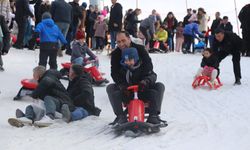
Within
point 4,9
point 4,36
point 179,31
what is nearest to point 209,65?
point 4,36

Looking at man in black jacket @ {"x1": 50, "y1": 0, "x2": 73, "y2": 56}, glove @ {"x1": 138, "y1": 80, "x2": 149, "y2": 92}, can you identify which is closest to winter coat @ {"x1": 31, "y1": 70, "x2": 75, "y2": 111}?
glove @ {"x1": 138, "y1": 80, "x2": 149, "y2": 92}

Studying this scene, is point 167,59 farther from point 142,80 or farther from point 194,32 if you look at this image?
point 142,80

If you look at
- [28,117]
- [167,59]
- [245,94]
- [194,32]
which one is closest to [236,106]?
[245,94]

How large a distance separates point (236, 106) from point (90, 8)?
11877 millimetres

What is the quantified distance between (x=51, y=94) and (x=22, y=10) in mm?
8354

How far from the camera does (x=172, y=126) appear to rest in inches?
253

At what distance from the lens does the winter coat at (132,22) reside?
1788 cm

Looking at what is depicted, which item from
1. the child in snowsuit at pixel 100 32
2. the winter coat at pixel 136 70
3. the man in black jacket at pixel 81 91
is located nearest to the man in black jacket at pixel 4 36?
the man in black jacket at pixel 81 91

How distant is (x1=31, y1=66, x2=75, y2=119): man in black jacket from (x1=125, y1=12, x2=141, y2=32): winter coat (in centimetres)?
1083

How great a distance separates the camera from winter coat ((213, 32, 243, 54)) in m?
10.4

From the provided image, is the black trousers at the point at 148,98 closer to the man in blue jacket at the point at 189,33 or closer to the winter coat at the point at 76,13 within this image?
the winter coat at the point at 76,13

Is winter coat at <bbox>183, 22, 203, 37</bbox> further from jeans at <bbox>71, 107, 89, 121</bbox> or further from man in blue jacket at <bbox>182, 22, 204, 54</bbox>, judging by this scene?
jeans at <bbox>71, 107, 89, 121</bbox>

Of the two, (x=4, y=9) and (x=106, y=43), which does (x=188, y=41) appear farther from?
(x=4, y=9)

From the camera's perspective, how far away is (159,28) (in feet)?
67.6
